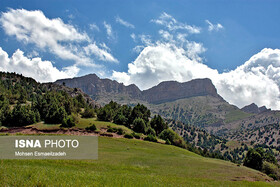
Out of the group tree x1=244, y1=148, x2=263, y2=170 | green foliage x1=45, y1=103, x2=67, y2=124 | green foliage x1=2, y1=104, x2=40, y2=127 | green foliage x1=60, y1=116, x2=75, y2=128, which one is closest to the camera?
green foliage x1=60, y1=116, x2=75, y2=128

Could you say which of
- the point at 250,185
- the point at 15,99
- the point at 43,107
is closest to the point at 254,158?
the point at 250,185

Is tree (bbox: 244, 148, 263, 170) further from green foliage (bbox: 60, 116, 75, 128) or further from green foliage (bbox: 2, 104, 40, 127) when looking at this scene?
green foliage (bbox: 2, 104, 40, 127)

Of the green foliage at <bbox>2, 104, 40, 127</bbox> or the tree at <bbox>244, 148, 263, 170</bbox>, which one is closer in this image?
the tree at <bbox>244, 148, 263, 170</bbox>

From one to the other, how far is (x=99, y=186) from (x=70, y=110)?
403ft

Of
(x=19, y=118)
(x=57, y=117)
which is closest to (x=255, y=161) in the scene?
(x=57, y=117)

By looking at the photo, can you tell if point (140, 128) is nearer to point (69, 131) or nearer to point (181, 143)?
point (181, 143)

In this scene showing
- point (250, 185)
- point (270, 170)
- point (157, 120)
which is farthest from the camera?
point (157, 120)

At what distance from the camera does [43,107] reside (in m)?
119

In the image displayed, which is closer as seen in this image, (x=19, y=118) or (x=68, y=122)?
(x=68, y=122)

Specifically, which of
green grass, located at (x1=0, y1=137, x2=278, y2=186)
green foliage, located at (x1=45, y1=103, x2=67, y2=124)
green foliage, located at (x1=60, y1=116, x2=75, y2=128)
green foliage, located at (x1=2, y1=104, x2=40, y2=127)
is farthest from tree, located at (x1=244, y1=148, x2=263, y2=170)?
green foliage, located at (x1=2, y1=104, x2=40, y2=127)

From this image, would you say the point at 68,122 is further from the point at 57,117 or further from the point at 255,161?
the point at 255,161

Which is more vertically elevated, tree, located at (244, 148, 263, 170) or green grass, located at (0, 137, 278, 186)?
green grass, located at (0, 137, 278, 186)

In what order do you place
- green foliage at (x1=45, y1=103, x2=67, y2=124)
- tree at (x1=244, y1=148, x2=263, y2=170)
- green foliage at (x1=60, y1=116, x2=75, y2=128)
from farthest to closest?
1. green foliage at (x1=45, y1=103, x2=67, y2=124)
2. tree at (x1=244, y1=148, x2=263, y2=170)
3. green foliage at (x1=60, y1=116, x2=75, y2=128)

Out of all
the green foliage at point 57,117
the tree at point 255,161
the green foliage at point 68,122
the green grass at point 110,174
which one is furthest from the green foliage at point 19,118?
the tree at point 255,161
